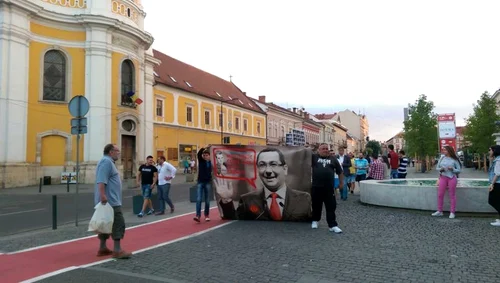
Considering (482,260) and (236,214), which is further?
(236,214)

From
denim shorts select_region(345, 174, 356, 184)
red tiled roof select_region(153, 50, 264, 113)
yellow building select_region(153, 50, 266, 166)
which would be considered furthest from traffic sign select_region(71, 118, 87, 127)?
red tiled roof select_region(153, 50, 264, 113)

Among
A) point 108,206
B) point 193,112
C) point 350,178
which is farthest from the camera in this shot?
point 193,112

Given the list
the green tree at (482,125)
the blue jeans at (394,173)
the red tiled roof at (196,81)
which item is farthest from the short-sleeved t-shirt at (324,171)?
the green tree at (482,125)

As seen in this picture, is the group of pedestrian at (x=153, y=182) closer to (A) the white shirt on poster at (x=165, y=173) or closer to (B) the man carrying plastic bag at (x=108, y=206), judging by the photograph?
(A) the white shirt on poster at (x=165, y=173)

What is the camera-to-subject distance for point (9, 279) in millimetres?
5336

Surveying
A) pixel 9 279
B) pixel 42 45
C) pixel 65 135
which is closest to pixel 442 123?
pixel 9 279

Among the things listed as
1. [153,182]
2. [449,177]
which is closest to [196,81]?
[153,182]

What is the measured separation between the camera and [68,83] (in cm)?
2884

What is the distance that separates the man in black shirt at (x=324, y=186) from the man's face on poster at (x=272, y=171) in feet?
3.47

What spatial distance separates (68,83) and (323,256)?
27.6m

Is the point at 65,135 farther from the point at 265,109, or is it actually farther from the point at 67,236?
the point at 265,109

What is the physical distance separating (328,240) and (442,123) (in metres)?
19.2

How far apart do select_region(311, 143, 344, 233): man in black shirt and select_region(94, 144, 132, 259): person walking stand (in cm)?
402

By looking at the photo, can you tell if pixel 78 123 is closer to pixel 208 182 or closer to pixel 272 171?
pixel 208 182
